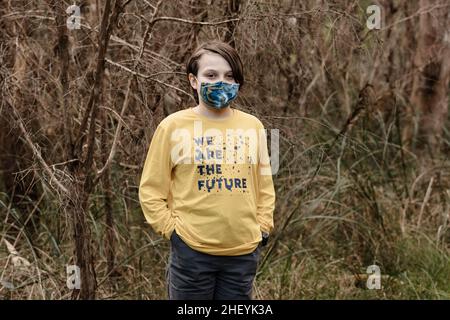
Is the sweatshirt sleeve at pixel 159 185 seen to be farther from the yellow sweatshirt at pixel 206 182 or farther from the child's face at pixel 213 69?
the child's face at pixel 213 69

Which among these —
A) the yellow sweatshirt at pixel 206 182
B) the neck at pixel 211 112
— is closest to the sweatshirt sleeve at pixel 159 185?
the yellow sweatshirt at pixel 206 182

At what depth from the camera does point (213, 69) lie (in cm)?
298

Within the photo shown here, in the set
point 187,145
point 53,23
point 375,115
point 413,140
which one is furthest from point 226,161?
point 413,140

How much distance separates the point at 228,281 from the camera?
3.00 metres

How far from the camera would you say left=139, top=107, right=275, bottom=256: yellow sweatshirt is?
2.91m

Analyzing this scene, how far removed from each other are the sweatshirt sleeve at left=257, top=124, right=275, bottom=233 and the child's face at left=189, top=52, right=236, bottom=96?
28 cm

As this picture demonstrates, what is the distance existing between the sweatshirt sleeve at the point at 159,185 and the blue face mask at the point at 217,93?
22 cm

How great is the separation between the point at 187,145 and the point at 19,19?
160cm

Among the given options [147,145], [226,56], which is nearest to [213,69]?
[226,56]

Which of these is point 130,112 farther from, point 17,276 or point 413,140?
point 413,140

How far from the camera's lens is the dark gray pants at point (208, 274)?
2953 mm

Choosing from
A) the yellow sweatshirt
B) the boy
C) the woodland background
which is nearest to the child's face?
the boy

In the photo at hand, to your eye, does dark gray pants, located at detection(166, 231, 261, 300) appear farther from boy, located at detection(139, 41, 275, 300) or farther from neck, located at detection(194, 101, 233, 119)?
neck, located at detection(194, 101, 233, 119)

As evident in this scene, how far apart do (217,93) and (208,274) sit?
2.36 feet
